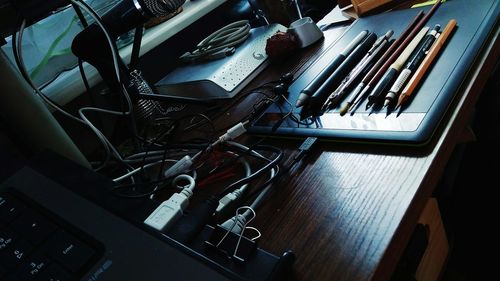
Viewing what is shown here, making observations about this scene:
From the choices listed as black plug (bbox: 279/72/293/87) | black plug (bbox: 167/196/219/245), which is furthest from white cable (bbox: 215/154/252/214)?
black plug (bbox: 279/72/293/87)

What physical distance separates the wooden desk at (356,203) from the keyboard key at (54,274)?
0.55 feet

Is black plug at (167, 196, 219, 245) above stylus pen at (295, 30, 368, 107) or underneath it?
above

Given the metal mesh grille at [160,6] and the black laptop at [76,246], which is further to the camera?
the metal mesh grille at [160,6]

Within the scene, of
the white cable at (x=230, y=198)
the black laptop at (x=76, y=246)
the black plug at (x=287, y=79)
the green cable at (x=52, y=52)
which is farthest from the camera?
the green cable at (x=52, y=52)

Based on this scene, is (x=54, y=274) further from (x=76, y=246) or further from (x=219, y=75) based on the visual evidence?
(x=219, y=75)

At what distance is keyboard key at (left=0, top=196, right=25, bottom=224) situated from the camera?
14.2 inches

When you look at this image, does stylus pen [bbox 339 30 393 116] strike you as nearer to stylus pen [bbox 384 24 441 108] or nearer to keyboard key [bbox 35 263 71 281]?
stylus pen [bbox 384 24 441 108]

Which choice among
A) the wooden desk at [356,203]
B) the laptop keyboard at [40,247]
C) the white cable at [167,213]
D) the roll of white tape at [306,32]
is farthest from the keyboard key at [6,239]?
the roll of white tape at [306,32]

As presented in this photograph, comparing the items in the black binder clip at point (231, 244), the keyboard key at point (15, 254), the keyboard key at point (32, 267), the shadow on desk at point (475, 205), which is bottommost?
the shadow on desk at point (475, 205)

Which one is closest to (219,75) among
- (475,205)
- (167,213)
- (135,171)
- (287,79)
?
(287,79)

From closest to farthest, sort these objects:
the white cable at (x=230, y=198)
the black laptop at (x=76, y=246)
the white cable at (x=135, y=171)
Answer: the black laptop at (x=76, y=246), the white cable at (x=230, y=198), the white cable at (x=135, y=171)

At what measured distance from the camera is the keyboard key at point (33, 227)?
0.34 metres

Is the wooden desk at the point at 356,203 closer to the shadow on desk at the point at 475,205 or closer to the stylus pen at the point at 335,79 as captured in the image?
the stylus pen at the point at 335,79

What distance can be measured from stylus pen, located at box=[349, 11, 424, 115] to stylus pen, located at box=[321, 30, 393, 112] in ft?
0.05
